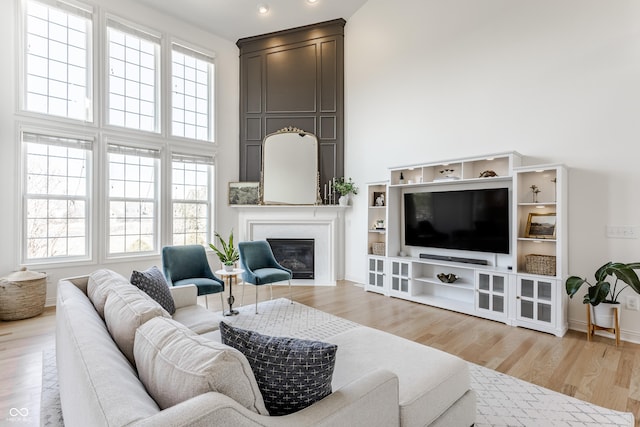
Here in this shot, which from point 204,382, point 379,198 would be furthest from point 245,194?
point 204,382

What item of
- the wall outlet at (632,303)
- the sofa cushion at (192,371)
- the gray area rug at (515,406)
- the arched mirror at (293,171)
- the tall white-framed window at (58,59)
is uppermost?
the tall white-framed window at (58,59)

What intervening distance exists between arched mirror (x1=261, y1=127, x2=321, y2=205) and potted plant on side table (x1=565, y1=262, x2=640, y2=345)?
13.2ft

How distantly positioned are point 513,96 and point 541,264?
210 centimetres

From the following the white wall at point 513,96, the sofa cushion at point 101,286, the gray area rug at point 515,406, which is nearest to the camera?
the sofa cushion at point 101,286

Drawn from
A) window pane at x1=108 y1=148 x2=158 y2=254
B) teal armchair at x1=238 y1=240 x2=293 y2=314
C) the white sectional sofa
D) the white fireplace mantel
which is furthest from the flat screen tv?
window pane at x1=108 y1=148 x2=158 y2=254

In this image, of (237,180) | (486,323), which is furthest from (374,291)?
(237,180)

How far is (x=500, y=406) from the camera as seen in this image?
7.31 ft

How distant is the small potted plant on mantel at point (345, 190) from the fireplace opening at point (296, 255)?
92cm

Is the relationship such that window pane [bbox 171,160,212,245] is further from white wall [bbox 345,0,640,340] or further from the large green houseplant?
the large green houseplant

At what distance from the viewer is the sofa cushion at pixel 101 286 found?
192 centimetres

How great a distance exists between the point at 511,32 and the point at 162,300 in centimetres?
497

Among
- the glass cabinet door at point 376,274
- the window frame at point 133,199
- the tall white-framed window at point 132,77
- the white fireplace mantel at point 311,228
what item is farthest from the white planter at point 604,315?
the tall white-framed window at point 132,77

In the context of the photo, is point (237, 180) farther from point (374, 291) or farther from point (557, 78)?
point (557, 78)

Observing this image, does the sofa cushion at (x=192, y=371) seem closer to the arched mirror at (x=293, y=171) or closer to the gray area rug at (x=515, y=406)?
the gray area rug at (x=515, y=406)
